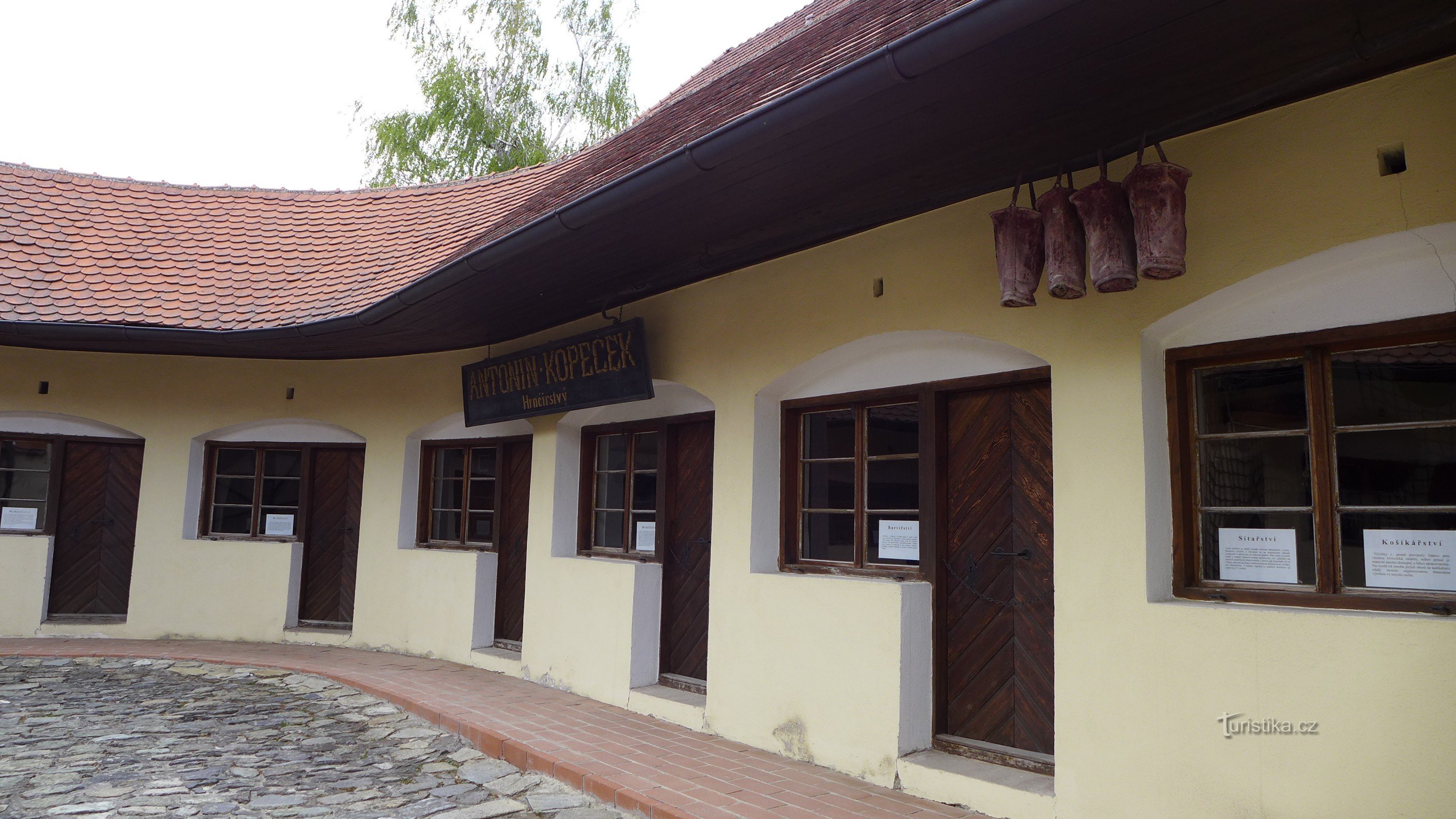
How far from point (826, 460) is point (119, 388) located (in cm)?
757

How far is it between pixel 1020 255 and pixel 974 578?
170 cm

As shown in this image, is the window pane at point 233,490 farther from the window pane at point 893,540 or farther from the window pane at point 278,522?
the window pane at point 893,540

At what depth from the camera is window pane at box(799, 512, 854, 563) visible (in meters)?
5.49

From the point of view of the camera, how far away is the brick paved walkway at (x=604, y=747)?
434 centimetres

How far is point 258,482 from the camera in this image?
9.84 meters

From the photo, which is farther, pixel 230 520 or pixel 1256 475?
pixel 230 520

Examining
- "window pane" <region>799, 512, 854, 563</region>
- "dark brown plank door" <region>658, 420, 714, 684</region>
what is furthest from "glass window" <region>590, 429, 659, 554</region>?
"window pane" <region>799, 512, 854, 563</region>

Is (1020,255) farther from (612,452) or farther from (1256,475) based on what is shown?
(612,452)

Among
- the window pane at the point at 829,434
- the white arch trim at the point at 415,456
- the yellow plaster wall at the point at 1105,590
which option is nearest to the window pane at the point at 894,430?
the window pane at the point at 829,434

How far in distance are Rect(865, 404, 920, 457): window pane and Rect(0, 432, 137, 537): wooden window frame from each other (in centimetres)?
830

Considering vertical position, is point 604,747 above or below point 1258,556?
below

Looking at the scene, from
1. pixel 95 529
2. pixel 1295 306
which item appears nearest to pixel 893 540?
pixel 1295 306

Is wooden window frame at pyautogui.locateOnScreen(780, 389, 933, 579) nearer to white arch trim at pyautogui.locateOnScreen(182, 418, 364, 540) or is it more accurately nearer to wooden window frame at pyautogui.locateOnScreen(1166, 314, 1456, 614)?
wooden window frame at pyautogui.locateOnScreen(1166, 314, 1456, 614)

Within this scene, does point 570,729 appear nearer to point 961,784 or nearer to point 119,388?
point 961,784
